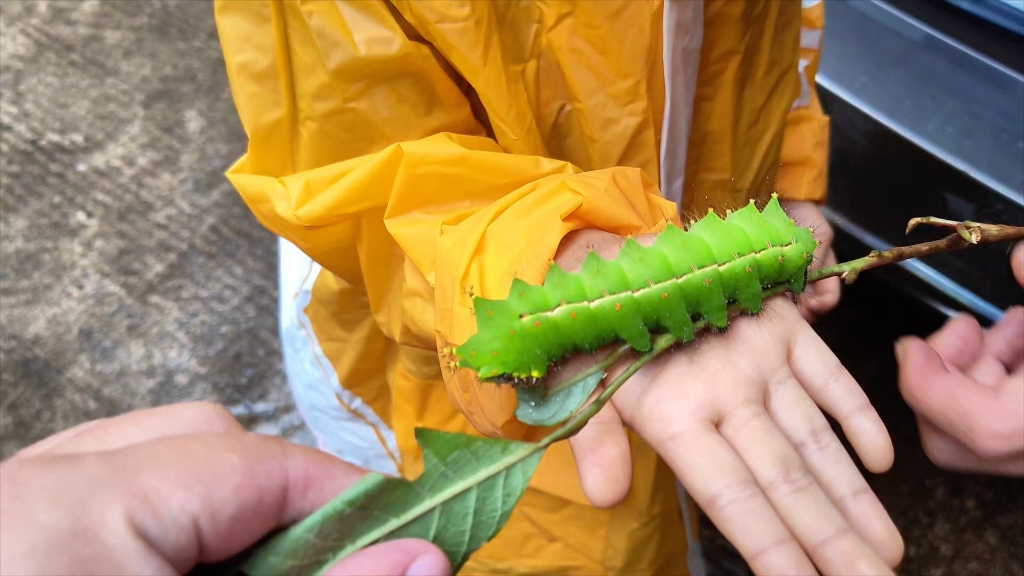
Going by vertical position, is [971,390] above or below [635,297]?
below

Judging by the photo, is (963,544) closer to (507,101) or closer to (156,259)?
(507,101)

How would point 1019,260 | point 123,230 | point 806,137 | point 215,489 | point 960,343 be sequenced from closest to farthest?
1. point 215,489
2. point 1019,260
3. point 960,343
4. point 806,137
5. point 123,230

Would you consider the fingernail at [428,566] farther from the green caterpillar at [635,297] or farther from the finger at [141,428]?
the finger at [141,428]

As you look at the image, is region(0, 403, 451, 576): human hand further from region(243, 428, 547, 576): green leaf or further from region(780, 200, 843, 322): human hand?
region(780, 200, 843, 322): human hand

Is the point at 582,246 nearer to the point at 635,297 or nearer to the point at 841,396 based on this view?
the point at 635,297

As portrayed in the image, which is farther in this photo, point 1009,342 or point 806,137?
point 806,137

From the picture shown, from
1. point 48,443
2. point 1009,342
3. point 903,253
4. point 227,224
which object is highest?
point 903,253

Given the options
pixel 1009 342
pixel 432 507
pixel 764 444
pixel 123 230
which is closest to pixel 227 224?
pixel 123 230

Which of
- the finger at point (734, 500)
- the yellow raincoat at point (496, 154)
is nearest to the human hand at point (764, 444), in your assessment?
the finger at point (734, 500)
